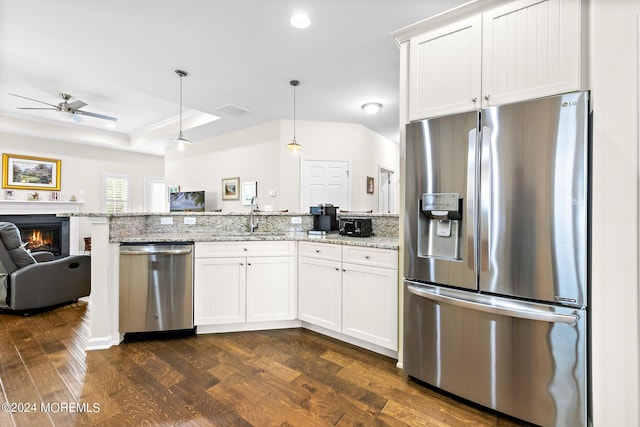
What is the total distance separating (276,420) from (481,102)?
7.27 ft

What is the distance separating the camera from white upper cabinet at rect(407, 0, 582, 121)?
146 cm

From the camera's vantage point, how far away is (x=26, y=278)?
117 inches

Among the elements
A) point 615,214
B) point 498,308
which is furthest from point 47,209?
point 615,214

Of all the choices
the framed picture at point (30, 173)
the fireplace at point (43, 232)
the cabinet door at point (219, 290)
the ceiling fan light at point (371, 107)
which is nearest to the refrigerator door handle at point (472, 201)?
the cabinet door at point (219, 290)

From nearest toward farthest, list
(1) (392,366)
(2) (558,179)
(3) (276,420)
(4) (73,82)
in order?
1. (2) (558,179)
2. (3) (276,420)
3. (1) (392,366)
4. (4) (73,82)

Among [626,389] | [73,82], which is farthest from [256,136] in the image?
[626,389]

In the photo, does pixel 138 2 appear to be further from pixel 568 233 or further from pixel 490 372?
pixel 490 372

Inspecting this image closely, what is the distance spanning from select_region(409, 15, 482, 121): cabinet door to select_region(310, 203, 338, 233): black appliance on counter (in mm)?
1386

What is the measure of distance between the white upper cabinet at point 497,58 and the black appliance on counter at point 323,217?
1381 mm

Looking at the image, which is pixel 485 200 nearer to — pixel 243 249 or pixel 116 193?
pixel 243 249

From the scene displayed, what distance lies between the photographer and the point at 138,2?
215 cm

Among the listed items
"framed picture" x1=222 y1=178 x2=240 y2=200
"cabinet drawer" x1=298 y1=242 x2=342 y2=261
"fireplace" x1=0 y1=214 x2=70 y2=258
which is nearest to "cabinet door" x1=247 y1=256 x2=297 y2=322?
"cabinet drawer" x1=298 y1=242 x2=342 y2=261

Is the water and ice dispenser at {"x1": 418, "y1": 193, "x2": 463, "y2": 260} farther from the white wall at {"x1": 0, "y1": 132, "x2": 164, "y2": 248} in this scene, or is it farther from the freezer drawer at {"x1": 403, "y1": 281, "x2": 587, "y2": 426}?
the white wall at {"x1": 0, "y1": 132, "x2": 164, "y2": 248}

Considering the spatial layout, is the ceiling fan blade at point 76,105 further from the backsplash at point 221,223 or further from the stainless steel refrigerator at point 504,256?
the stainless steel refrigerator at point 504,256
